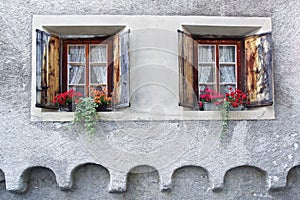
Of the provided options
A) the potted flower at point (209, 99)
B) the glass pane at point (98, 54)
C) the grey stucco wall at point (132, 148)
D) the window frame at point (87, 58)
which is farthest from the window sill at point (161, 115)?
the glass pane at point (98, 54)

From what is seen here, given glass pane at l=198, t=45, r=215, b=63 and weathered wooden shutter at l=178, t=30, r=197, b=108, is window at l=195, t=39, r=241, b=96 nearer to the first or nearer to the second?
glass pane at l=198, t=45, r=215, b=63

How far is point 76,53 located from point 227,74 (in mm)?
2133

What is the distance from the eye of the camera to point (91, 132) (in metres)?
5.25

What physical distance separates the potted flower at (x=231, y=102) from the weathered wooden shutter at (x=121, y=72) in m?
1.26

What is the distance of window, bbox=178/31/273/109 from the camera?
17.7ft

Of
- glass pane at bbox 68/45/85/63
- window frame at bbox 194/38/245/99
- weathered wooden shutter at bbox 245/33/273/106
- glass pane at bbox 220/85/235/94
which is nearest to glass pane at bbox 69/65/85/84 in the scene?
glass pane at bbox 68/45/85/63

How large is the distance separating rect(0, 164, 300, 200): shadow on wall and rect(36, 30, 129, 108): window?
93cm

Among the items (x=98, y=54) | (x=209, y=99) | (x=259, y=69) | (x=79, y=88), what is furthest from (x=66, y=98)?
(x=259, y=69)

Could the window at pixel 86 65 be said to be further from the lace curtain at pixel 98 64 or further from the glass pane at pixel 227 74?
the glass pane at pixel 227 74

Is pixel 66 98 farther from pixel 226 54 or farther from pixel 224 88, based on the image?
pixel 226 54

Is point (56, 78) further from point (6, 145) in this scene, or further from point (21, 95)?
point (6, 145)

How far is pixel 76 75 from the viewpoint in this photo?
5680 mm

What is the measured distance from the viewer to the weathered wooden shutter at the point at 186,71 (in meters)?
5.35

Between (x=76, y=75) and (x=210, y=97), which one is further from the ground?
(x=76, y=75)
